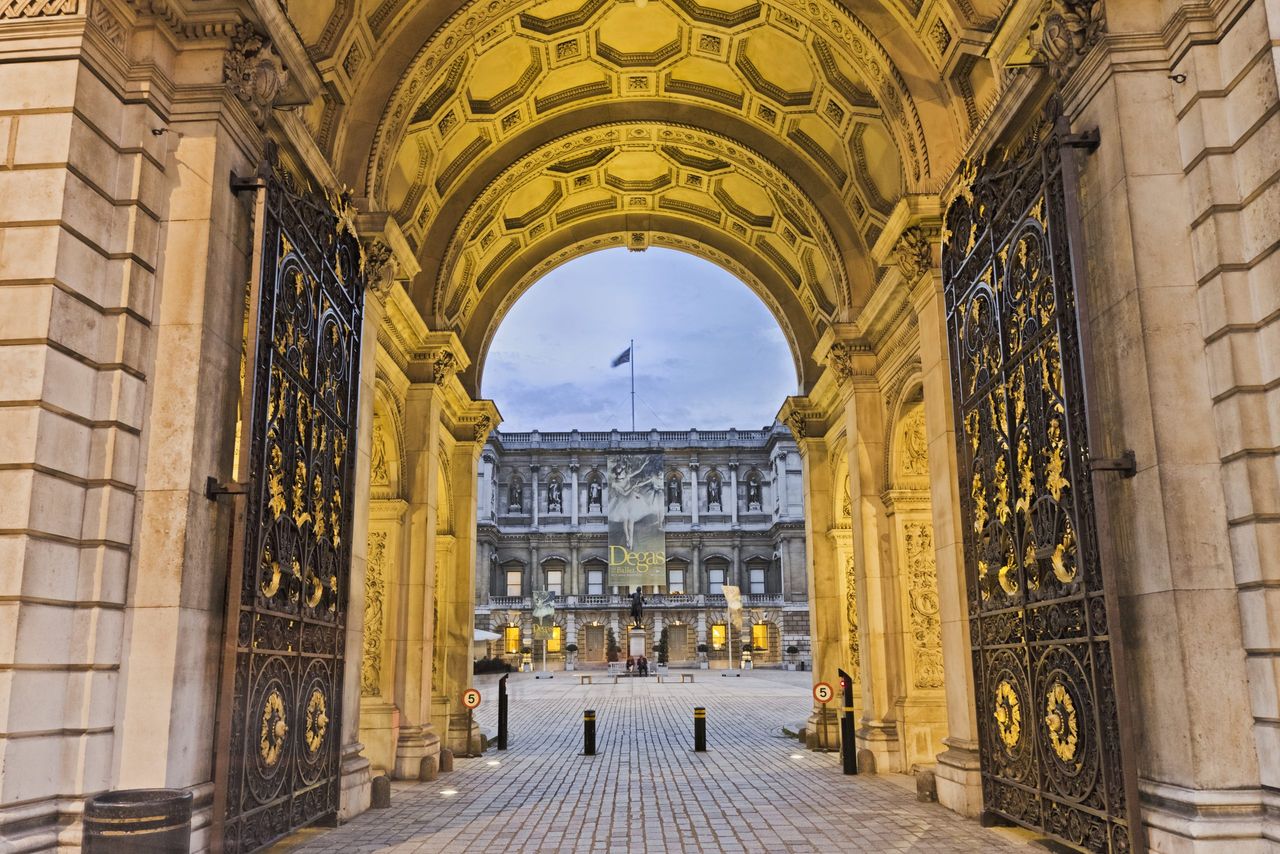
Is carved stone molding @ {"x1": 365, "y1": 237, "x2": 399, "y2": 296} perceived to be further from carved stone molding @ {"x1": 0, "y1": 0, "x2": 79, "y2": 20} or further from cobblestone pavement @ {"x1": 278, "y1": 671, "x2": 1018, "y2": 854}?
cobblestone pavement @ {"x1": 278, "y1": 671, "x2": 1018, "y2": 854}

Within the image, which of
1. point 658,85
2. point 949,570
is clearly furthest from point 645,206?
point 949,570

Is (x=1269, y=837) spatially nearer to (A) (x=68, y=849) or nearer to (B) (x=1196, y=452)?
(B) (x=1196, y=452)

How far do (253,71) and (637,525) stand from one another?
173 ft

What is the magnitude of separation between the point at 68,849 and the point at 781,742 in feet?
48.3

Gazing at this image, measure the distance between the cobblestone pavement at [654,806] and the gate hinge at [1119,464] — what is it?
3827mm

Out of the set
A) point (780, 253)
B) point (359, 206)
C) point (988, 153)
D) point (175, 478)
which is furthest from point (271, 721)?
point (780, 253)

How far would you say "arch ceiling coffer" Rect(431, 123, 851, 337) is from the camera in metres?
17.1

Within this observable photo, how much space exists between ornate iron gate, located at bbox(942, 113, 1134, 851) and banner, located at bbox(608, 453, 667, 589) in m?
46.7

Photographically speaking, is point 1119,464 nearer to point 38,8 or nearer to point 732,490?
point 38,8

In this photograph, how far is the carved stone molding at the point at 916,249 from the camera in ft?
39.7

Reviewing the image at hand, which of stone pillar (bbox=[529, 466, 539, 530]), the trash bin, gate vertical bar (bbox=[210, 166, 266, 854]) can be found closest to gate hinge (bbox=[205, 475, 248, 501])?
gate vertical bar (bbox=[210, 166, 266, 854])

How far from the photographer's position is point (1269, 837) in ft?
19.5

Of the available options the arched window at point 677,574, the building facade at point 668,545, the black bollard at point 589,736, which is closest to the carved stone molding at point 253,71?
the black bollard at point 589,736

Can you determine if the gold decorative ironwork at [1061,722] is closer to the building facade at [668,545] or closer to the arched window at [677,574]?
the building facade at [668,545]
